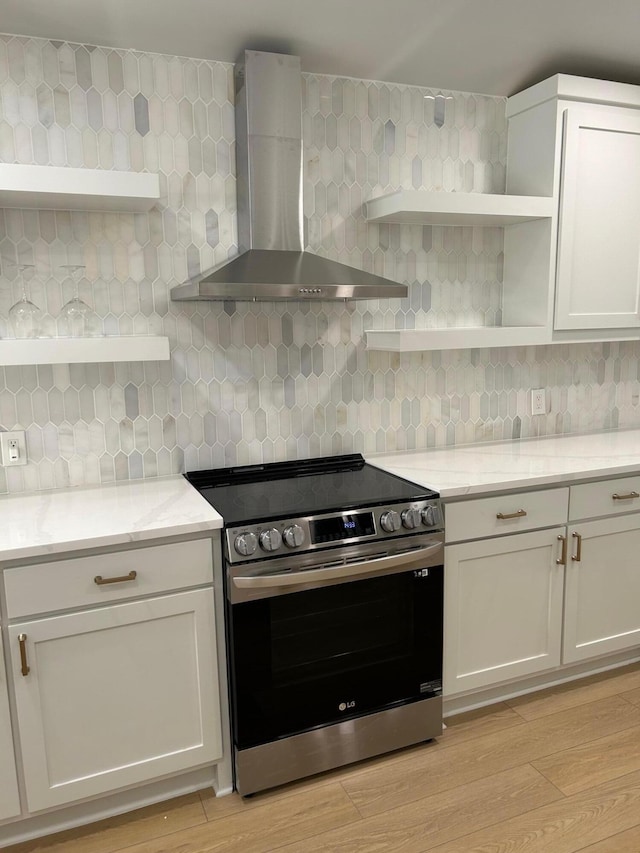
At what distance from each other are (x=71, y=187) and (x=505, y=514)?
6.09ft

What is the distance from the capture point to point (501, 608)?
260cm

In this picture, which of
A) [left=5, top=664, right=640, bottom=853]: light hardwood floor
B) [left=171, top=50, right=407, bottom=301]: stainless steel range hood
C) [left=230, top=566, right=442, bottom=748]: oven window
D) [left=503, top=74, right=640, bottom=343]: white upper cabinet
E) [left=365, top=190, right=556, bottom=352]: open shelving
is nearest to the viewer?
[left=5, top=664, right=640, bottom=853]: light hardwood floor

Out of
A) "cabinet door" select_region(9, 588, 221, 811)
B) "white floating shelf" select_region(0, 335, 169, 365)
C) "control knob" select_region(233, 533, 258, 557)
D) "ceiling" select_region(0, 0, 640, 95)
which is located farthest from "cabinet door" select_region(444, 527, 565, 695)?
"ceiling" select_region(0, 0, 640, 95)

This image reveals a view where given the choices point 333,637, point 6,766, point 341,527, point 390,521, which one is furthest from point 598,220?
point 6,766

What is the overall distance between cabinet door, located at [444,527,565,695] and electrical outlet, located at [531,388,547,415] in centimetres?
81

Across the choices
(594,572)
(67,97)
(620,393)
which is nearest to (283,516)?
(594,572)

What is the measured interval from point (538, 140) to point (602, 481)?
4.76 ft

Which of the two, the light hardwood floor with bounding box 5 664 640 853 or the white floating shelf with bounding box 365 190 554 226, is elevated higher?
the white floating shelf with bounding box 365 190 554 226

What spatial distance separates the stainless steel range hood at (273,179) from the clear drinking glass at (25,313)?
485 millimetres

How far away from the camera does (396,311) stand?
9.66ft

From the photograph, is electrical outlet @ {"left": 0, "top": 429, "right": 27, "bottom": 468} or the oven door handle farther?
electrical outlet @ {"left": 0, "top": 429, "right": 27, "bottom": 468}

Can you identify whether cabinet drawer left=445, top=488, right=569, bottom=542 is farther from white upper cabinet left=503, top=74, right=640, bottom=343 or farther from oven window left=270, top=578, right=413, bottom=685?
white upper cabinet left=503, top=74, right=640, bottom=343

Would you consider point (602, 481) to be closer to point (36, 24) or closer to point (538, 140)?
point (538, 140)

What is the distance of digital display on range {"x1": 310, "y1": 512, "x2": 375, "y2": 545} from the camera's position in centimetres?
218
